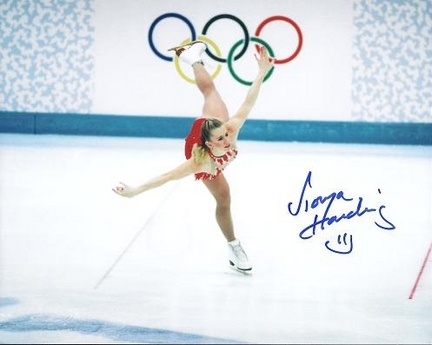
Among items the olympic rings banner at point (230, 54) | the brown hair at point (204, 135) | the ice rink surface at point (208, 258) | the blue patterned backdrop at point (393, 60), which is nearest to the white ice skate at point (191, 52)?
the brown hair at point (204, 135)

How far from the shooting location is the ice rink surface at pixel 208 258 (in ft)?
8.77

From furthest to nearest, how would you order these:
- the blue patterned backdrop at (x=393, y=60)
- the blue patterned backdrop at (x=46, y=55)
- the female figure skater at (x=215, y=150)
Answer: the blue patterned backdrop at (x=46, y=55) → the blue patterned backdrop at (x=393, y=60) → the female figure skater at (x=215, y=150)

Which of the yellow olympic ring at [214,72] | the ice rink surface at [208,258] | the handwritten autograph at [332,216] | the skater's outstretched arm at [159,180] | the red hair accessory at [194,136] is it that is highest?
the yellow olympic ring at [214,72]

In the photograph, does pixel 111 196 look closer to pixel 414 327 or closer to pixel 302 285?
pixel 302 285

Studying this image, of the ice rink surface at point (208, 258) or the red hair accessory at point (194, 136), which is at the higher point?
the red hair accessory at point (194, 136)

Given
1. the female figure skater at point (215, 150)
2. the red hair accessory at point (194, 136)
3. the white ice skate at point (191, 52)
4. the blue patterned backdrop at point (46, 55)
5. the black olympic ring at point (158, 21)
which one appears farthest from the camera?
the blue patterned backdrop at point (46, 55)

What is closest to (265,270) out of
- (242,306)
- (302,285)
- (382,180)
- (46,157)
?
(302,285)

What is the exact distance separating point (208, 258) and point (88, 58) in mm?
5497

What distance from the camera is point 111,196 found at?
5242mm

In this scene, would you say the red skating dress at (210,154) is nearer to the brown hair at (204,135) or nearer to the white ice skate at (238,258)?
the brown hair at (204,135)

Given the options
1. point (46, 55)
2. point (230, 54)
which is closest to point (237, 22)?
point (230, 54)

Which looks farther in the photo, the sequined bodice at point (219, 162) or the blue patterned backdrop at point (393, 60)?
the blue patterned backdrop at point (393, 60)

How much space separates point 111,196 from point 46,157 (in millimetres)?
1981

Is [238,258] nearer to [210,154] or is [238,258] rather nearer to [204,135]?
[210,154]
